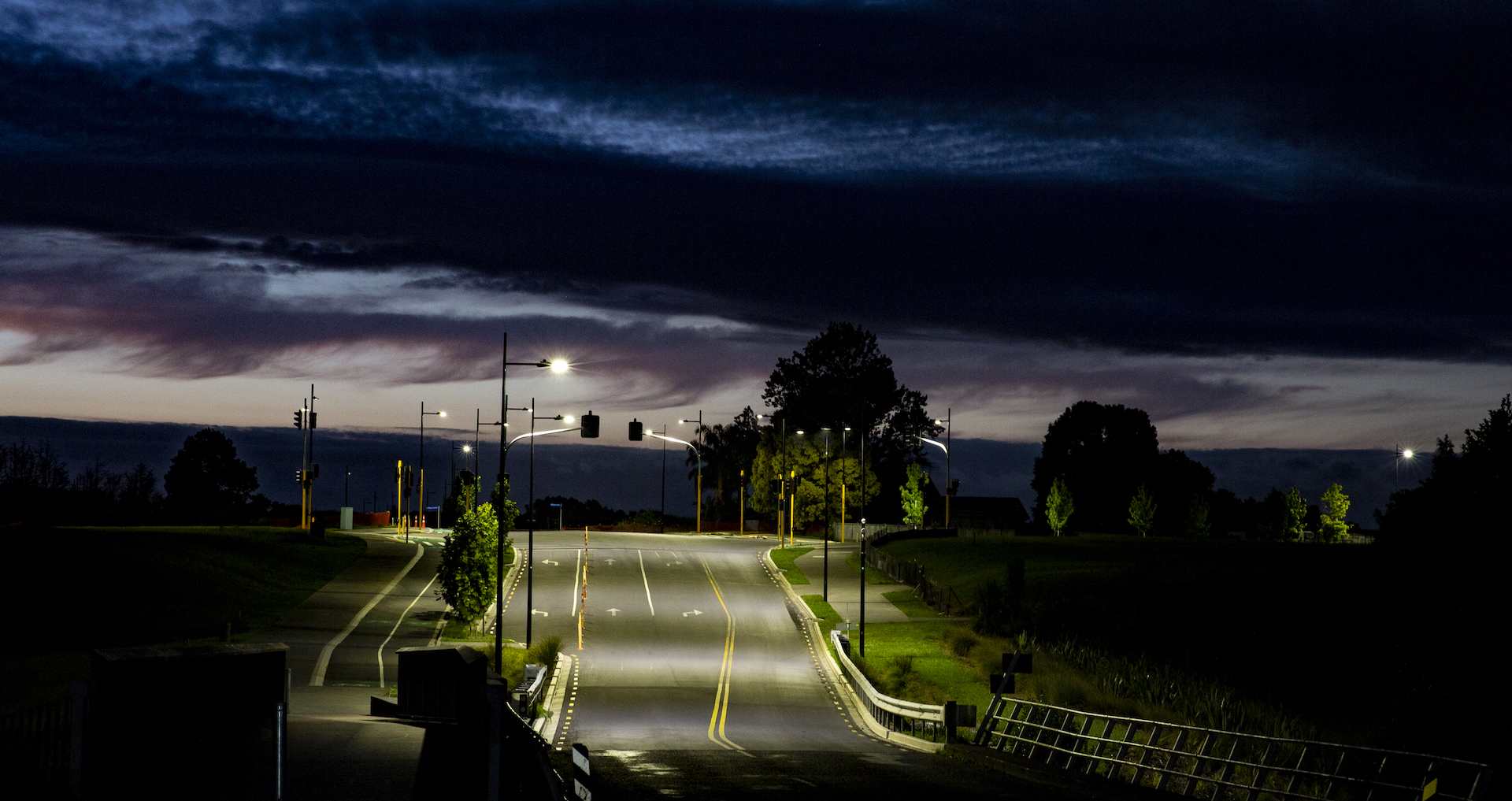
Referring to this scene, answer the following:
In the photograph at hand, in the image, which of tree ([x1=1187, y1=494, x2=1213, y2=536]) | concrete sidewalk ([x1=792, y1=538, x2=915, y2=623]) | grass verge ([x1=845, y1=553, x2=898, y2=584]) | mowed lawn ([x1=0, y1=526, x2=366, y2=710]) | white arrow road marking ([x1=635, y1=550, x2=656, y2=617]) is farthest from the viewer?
tree ([x1=1187, y1=494, x2=1213, y2=536])

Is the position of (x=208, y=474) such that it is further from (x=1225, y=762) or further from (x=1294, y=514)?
(x=1225, y=762)

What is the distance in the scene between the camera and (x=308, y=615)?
2183 inches

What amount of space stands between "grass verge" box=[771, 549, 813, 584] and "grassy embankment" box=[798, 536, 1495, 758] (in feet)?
26.7

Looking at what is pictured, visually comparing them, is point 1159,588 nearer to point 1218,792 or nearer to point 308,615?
point 308,615

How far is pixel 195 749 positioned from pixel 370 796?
76.7 inches

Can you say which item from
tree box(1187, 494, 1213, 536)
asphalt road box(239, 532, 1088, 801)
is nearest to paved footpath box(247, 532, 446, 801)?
asphalt road box(239, 532, 1088, 801)

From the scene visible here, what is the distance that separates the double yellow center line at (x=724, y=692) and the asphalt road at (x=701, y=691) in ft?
0.34

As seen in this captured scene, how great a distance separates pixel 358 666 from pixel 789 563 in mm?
42865

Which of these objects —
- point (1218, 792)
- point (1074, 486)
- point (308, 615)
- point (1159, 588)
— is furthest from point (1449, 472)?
point (1074, 486)

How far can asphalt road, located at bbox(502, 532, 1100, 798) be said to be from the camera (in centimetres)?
2323

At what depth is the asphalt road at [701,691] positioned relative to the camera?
23.2 meters

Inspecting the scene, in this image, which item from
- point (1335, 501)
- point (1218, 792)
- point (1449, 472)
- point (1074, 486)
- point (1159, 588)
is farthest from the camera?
point (1074, 486)

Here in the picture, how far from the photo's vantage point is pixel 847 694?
4231 centimetres

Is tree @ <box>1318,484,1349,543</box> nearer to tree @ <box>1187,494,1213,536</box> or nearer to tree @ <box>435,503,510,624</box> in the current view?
tree @ <box>1187,494,1213,536</box>
